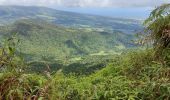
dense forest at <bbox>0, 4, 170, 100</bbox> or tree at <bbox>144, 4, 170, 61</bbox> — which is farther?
tree at <bbox>144, 4, 170, 61</bbox>

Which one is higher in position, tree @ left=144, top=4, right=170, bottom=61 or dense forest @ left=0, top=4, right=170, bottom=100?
tree @ left=144, top=4, right=170, bottom=61

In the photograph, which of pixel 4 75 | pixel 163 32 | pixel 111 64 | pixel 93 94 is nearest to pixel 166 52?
pixel 163 32

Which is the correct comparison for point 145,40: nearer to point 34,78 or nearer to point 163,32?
point 163,32

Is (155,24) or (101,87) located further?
(155,24)

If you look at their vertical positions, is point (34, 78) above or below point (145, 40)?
below

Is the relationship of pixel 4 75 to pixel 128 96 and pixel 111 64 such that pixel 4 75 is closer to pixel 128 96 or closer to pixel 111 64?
pixel 128 96

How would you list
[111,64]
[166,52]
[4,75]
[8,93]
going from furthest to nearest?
1. [111,64]
2. [166,52]
3. [4,75]
4. [8,93]

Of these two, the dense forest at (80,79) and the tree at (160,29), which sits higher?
the tree at (160,29)

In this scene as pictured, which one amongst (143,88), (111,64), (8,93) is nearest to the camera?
(8,93)

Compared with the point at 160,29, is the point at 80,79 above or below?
below

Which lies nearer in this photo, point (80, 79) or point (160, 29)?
point (80, 79)

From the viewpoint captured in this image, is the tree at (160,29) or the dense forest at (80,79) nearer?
the dense forest at (80,79)
